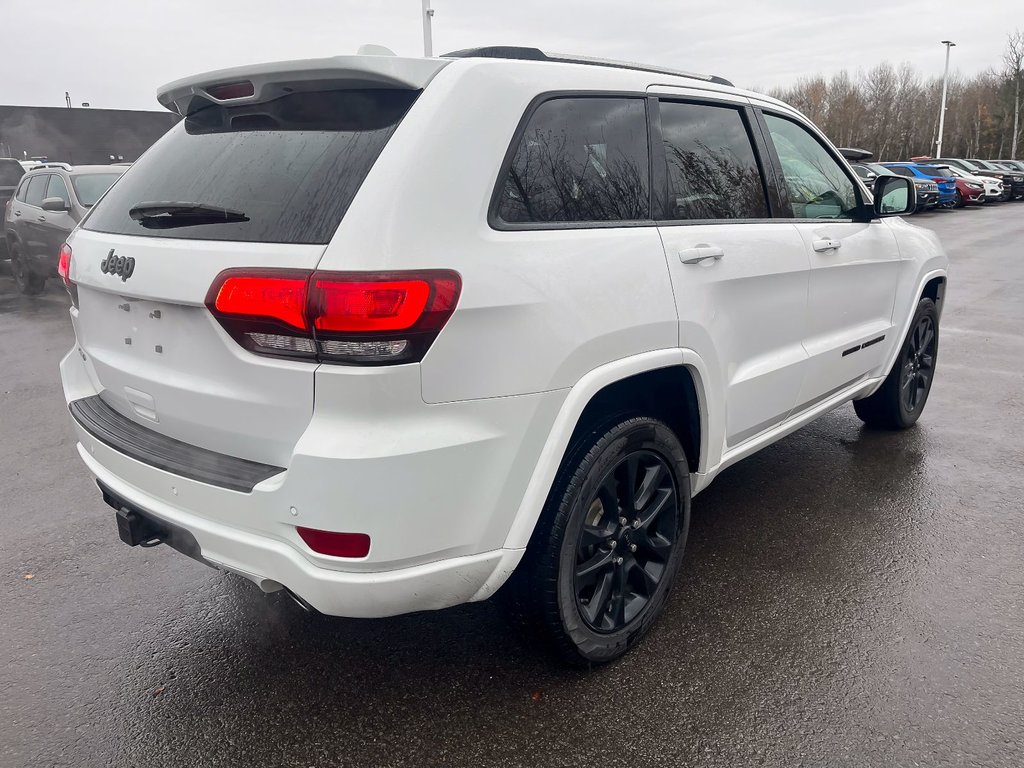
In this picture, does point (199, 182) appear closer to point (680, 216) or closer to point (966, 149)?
point (680, 216)

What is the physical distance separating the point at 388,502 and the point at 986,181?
3339 centimetres

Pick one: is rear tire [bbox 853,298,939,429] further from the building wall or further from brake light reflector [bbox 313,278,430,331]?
the building wall

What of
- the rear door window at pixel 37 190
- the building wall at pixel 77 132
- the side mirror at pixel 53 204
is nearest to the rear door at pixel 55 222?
the rear door window at pixel 37 190

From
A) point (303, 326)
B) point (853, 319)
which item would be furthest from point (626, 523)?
point (853, 319)

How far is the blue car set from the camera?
84.1ft

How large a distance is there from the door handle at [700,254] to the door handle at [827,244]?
89cm

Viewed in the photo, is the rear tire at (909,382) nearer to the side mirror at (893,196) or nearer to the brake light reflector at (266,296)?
the side mirror at (893,196)

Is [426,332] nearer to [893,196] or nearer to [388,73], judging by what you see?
[388,73]

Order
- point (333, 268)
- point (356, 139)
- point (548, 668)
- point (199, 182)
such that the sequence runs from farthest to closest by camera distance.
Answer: point (548, 668) < point (199, 182) < point (356, 139) < point (333, 268)

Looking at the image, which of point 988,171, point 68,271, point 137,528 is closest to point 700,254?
point 137,528

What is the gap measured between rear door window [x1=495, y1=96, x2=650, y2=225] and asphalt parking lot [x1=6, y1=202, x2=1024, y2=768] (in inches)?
57.0

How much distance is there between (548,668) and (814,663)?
2.86 ft

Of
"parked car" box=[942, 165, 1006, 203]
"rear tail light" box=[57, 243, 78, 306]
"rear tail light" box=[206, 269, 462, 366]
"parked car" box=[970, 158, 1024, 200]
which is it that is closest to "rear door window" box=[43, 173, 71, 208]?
"rear tail light" box=[57, 243, 78, 306]

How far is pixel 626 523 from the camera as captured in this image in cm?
262
